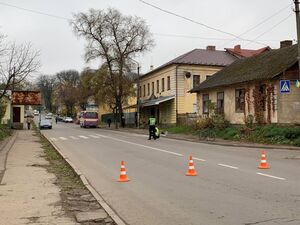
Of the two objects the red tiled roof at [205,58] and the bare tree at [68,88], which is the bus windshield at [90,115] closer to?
the red tiled roof at [205,58]

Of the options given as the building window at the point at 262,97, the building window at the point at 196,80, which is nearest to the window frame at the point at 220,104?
the building window at the point at 262,97

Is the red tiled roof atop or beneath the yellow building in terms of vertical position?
atop

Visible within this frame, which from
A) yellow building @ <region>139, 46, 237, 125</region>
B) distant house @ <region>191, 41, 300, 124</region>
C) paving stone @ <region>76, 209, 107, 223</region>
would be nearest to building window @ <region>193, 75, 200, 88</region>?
yellow building @ <region>139, 46, 237, 125</region>

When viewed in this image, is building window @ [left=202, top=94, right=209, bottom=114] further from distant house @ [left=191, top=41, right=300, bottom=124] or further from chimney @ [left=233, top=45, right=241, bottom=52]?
chimney @ [left=233, top=45, right=241, bottom=52]

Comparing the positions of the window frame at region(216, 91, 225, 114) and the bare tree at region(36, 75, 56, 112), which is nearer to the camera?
the window frame at region(216, 91, 225, 114)

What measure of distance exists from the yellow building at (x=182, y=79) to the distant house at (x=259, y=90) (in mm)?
8850

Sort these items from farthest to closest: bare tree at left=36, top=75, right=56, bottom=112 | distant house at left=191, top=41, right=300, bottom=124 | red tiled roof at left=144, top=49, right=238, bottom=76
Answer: bare tree at left=36, top=75, right=56, bottom=112, red tiled roof at left=144, top=49, right=238, bottom=76, distant house at left=191, top=41, right=300, bottom=124

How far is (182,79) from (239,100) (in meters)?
16.2

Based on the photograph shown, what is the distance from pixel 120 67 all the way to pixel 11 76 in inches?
1190

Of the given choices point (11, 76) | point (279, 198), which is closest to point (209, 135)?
point (11, 76)

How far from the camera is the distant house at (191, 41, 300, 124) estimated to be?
2644cm

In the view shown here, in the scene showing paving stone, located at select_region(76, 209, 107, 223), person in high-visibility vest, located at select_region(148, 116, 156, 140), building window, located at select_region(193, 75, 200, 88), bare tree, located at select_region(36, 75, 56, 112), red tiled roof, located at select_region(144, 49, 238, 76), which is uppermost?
bare tree, located at select_region(36, 75, 56, 112)

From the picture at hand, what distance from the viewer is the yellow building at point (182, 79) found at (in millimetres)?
47188

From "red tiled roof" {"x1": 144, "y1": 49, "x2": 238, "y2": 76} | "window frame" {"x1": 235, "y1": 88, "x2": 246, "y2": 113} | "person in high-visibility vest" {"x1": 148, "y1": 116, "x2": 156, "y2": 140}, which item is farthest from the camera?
"red tiled roof" {"x1": 144, "y1": 49, "x2": 238, "y2": 76}
